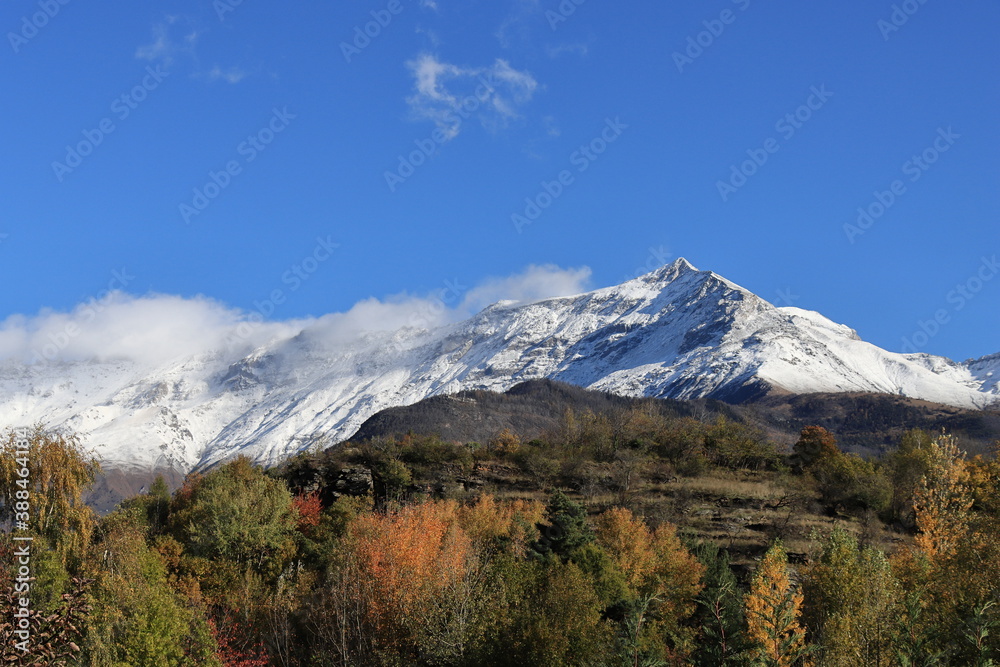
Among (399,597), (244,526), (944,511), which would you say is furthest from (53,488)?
(944,511)

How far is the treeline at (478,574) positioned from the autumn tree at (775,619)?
17cm

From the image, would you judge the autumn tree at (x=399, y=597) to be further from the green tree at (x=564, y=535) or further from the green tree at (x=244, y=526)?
the green tree at (x=244, y=526)

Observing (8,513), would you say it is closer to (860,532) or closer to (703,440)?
(860,532)

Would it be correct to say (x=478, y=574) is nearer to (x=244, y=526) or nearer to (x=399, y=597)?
(x=399, y=597)

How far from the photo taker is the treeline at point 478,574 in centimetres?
2519

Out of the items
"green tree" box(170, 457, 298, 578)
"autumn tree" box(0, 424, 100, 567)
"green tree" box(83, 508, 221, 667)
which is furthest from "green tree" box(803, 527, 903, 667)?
"autumn tree" box(0, 424, 100, 567)

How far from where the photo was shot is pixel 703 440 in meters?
90.8

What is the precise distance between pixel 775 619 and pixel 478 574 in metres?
23.2

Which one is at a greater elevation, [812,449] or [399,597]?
[812,449]

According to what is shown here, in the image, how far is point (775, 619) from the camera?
1902 cm

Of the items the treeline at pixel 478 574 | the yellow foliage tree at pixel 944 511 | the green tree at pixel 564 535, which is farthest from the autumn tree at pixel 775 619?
the green tree at pixel 564 535

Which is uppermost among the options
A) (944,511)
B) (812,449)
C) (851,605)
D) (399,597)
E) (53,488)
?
(53,488)

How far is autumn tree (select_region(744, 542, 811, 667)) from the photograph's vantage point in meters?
18.9

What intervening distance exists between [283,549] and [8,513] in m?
18.0
